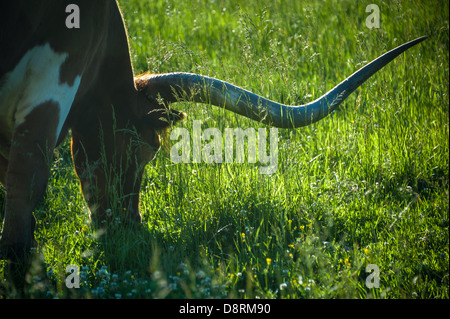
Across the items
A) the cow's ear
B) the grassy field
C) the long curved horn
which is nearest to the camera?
the grassy field

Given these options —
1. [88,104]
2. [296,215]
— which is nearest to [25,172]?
[88,104]

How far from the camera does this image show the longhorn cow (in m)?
3.31

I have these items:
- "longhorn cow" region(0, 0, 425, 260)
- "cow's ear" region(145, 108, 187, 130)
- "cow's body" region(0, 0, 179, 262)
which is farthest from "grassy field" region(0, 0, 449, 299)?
"cow's body" region(0, 0, 179, 262)

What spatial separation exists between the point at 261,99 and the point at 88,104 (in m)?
1.18

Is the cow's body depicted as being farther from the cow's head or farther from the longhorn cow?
the cow's head

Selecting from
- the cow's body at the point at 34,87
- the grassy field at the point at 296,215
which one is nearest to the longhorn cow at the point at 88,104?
the cow's body at the point at 34,87

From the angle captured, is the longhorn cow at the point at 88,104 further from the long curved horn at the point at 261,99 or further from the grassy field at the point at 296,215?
the grassy field at the point at 296,215

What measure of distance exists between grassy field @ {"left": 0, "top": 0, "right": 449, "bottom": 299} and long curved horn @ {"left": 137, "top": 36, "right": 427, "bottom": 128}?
0.26 m

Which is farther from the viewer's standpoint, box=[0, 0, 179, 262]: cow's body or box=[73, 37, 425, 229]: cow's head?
box=[73, 37, 425, 229]: cow's head

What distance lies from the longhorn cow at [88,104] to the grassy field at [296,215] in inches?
9.6

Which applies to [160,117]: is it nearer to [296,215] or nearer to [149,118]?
[149,118]

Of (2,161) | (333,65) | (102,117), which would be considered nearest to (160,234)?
(102,117)

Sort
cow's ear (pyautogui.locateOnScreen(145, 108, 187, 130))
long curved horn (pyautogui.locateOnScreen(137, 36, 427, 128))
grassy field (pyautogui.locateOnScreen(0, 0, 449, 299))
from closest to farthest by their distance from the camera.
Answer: grassy field (pyautogui.locateOnScreen(0, 0, 449, 299)) < long curved horn (pyautogui.locateOnScreen(137, 36, 427, 128)) < cow's ear (pyautogui.locateOnScreen(145, 108, 187, 130))
